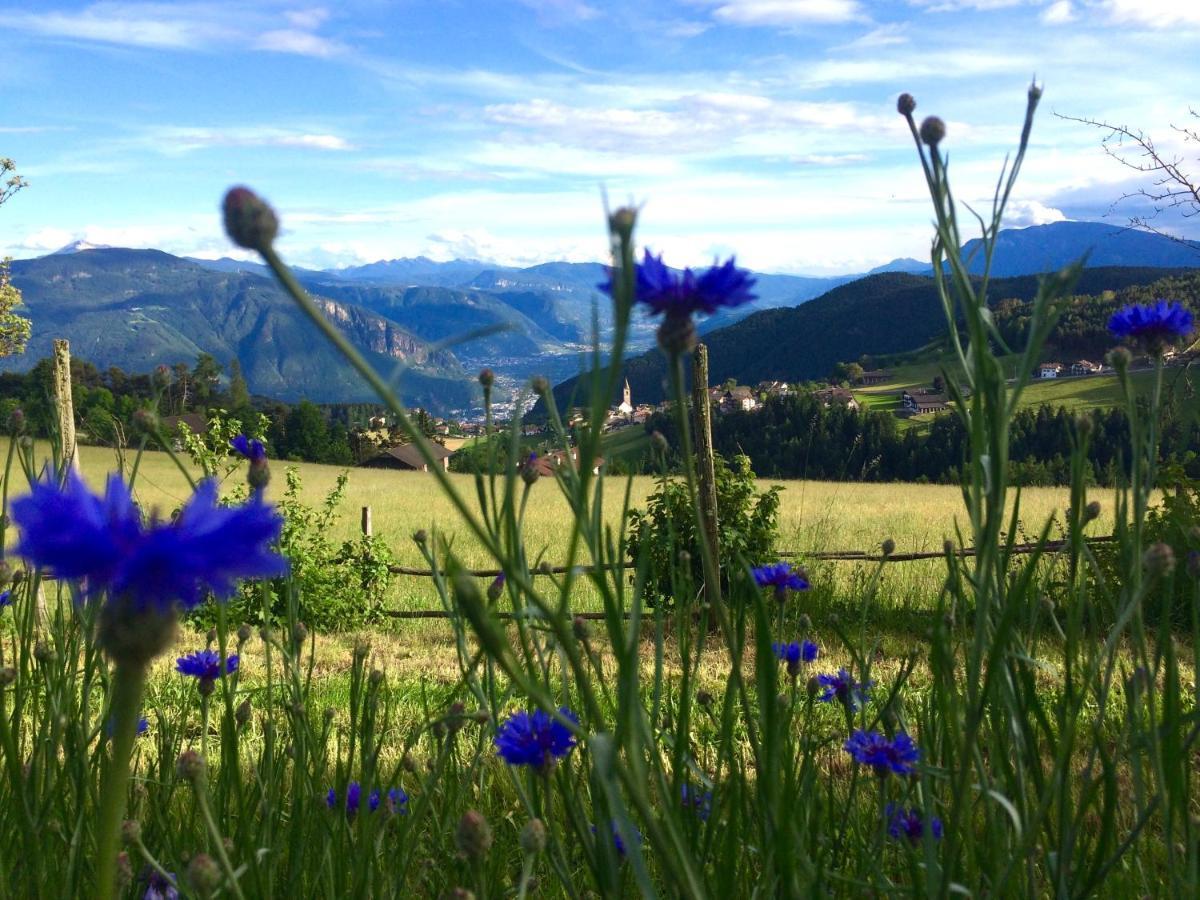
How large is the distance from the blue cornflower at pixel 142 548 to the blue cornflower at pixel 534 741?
1.77 feet

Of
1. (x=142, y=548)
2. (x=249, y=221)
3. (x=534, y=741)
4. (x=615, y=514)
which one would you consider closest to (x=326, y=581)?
(x=534, y=741)

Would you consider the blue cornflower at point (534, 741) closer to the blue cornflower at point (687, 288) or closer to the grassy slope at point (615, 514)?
the blue cornflower at point (687, 288)

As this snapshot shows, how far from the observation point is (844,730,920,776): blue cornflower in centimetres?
130

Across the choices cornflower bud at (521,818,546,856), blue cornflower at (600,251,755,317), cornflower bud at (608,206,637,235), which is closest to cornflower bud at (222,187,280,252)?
cornflower bud at (608,206,637,235)

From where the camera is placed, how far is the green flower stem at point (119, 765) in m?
0.54

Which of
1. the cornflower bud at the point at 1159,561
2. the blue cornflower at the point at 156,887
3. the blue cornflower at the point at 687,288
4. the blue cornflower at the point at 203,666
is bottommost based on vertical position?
the blue cornflower at the point at 156,887

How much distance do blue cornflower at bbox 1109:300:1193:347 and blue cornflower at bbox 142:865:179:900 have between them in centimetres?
154

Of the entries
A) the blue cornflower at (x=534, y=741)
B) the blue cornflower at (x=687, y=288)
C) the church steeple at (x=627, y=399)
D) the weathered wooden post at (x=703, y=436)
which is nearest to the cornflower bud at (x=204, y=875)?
the blue cornflower at (x=534, y=741)

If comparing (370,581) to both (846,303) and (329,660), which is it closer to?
(329,660)

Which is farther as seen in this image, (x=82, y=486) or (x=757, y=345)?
(x=757, y=345)

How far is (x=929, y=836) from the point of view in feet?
3.09

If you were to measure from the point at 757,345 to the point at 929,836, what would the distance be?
375 ft

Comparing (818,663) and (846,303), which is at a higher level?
(846,303)

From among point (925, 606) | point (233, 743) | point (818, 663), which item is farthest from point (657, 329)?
point (925, 606)
